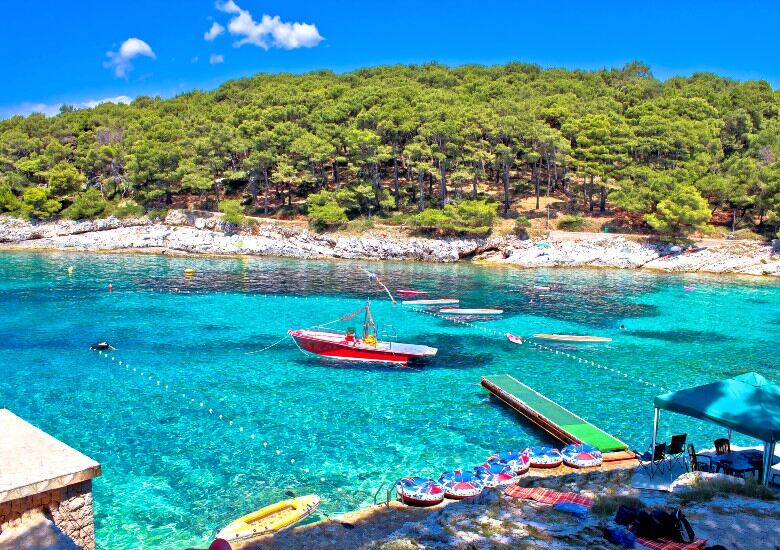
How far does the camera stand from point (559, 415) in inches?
829

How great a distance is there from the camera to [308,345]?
1158 inches

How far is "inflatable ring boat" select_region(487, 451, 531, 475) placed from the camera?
16608mm

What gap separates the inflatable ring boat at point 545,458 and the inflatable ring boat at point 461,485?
223cm

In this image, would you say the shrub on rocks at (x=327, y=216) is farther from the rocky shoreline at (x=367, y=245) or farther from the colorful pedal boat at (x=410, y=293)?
the colorful pedal boat at (x=410, y=293)

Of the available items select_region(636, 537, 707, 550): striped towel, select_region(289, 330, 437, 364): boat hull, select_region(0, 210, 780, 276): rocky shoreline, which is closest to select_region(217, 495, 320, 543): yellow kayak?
select_region(636, 537, 707, 550): striped towel

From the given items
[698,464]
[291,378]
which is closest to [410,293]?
[291,378]

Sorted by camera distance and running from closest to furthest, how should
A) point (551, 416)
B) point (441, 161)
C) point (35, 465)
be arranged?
point (35, 465) < point (551, 416) < point (441, 161)

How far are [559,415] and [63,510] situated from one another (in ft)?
53.2

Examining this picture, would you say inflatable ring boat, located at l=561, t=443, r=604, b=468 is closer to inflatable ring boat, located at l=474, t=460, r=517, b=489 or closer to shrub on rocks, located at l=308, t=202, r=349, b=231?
inflatable ring boat, located at l=474, t=460, r=517, b=489

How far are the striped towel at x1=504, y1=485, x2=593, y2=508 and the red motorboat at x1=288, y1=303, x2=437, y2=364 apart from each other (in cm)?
1354

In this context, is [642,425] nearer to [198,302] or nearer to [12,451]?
[12,451]

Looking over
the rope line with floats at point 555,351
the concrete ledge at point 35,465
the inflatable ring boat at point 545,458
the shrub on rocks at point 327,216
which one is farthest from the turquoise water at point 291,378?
the shrub on rocks at point 327,216

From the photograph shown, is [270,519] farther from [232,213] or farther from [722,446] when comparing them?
[232,213]

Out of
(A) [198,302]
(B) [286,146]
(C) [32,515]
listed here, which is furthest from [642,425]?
(B) [286,146]
